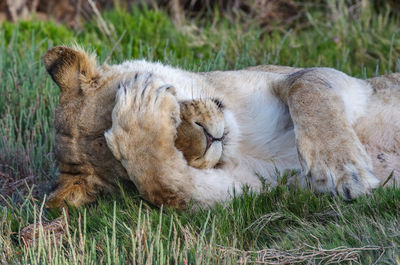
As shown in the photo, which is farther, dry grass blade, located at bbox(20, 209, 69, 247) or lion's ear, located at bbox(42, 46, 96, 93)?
lion's ear, located at bbox(42, 46, 96, 93)

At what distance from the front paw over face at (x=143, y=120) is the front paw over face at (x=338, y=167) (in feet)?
2.14

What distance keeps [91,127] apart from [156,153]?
20.9 inches

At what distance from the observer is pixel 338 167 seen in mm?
2912

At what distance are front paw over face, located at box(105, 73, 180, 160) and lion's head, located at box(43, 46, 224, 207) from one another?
2.8 inches

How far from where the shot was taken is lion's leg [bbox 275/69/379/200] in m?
2.89

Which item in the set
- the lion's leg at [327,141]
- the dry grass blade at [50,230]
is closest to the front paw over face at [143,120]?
the dry grass blade at [50,230]

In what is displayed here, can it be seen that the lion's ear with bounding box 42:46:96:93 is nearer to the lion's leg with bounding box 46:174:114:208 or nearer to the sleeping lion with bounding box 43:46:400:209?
the sleeping lion with bounding box 43:46:400:209

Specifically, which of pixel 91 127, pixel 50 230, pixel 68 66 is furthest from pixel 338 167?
pixel 68 66

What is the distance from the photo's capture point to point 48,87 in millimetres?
5230

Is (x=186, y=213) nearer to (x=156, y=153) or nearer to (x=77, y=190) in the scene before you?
(x=156, y=153)

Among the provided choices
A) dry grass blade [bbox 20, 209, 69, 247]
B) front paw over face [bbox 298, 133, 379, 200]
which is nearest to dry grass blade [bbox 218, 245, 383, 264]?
front paw over face [bbox 298, 133, 379, 200]

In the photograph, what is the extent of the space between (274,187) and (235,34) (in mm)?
3579

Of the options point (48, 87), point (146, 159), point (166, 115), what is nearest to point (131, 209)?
point (146, 159)

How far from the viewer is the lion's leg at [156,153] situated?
9.87ft
